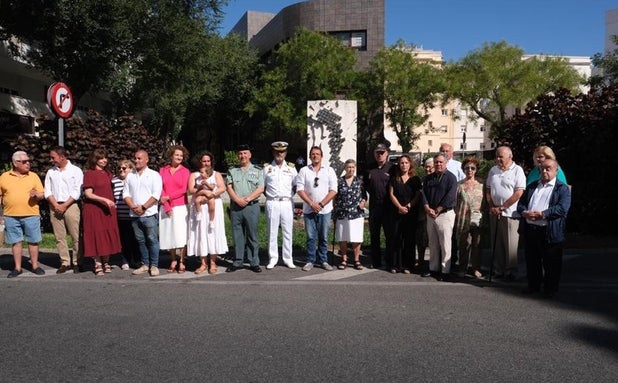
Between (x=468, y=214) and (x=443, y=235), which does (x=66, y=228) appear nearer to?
(x=443, y=235)

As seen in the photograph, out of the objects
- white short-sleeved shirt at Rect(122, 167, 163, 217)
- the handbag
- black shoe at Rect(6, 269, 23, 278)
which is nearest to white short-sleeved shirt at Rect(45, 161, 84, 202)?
white short-sleeved shirt at Rect(122, 167, 163, 217)

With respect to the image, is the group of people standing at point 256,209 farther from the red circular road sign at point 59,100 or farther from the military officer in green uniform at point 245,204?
the red circular road sign at point 59,100

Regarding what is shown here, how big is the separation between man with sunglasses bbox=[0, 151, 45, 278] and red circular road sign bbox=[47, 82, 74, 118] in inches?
70.3

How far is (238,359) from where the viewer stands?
4223 millimetres

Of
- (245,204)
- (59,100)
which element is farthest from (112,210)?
(59,100)

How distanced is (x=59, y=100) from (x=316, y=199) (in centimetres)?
508

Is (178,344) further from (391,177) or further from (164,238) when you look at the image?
(391,177)

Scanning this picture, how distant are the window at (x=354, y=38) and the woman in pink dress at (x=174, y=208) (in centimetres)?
3707

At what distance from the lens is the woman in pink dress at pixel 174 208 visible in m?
7.56

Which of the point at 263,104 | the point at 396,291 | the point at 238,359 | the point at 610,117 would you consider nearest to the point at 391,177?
the point at 396,291

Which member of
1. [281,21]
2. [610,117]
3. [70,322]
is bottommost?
[70,322]

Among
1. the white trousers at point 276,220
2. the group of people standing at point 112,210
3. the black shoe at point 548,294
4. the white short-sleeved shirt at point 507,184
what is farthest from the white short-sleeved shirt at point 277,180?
the black shoe at point 548,294

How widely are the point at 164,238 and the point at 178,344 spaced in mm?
3231

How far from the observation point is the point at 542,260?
→ 249 inches
